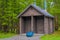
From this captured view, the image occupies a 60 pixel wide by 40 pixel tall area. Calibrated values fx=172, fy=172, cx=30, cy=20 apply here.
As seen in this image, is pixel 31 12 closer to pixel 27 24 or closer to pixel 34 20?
pixel 34 20

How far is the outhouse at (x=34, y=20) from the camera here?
80.6 feet

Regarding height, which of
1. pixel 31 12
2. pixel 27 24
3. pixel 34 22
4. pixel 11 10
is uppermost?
pixel 11 10

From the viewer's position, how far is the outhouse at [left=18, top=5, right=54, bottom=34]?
2456 cm

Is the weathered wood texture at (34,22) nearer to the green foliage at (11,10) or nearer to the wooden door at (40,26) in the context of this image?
the wooden door at (40,26)

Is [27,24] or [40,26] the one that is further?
[27,24]

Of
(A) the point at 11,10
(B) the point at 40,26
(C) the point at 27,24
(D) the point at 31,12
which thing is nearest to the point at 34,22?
(B) the point at 40,26

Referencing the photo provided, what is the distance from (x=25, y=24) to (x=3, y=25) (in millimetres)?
5473

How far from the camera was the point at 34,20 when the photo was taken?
85.8ft

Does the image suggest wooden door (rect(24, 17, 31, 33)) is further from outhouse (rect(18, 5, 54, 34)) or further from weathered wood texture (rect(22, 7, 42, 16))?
weathered wood texture (rect(22, 7, 42, 16))

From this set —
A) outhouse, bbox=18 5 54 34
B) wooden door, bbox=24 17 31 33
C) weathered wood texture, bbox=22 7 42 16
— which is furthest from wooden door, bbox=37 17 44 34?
weathered wood texture, bbox=22 7 42 16

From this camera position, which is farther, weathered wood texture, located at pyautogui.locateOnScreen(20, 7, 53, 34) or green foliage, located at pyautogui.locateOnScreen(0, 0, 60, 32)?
green foliage, located at pyautogui.locateOnScreen(0, 0, 60, 32)

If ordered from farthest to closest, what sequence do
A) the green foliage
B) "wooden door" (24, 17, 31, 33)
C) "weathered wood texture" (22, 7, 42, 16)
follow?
the green foliage → "wooden door" (24, 17, 31, 33) → "weathered wood texture" (22, 7, 42, 16)

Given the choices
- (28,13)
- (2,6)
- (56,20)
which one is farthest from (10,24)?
(56,20)

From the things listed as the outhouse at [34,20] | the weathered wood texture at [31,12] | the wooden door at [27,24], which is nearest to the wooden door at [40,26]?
the outhouse at [34,20]
